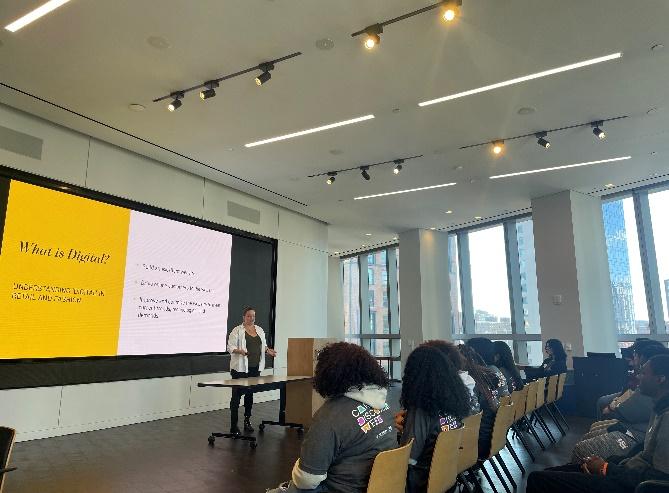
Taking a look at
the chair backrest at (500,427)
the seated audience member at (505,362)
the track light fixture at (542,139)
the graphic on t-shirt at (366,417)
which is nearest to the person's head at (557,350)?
the seated audience member at (505,362)

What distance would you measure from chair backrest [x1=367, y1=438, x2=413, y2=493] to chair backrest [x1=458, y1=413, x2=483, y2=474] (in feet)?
2.69

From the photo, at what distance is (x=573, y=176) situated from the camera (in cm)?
760

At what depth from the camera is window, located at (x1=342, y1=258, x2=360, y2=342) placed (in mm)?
14227

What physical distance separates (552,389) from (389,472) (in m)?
4.59

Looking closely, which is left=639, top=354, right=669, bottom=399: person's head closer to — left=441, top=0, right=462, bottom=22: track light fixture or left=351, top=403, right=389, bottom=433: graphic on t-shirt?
left=351, top=403, right=389, bottom=433: graphic on t-shirt

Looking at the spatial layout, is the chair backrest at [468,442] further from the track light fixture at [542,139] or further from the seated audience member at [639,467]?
the track light fixture at [542,139]

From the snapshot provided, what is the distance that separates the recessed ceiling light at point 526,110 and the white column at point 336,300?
32.5 feet

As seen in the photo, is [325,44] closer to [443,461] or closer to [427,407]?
[427,407]

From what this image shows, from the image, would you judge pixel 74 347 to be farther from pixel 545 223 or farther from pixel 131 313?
pixel 545 223

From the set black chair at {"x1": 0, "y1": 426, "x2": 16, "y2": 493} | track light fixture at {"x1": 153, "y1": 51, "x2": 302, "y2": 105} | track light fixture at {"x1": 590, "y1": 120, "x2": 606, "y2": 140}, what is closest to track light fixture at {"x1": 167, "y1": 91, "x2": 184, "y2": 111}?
track light fixture at {"x1": 153, "y1": 51, "x2": 302, "y2": 105}

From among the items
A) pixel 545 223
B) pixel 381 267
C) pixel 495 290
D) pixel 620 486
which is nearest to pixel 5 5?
pixel 620 486

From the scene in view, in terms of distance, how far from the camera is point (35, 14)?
3709 mm

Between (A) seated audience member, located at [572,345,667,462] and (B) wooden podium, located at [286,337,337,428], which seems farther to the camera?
(B) wooden podium, located at [286,337,337,428]

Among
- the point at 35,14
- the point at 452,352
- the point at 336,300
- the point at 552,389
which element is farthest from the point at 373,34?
the point at 336,300
